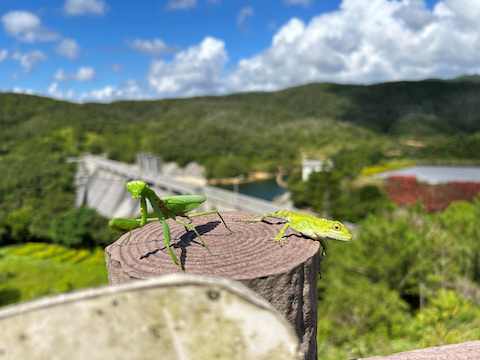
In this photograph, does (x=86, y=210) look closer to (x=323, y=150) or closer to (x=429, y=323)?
(x=429, y=323)

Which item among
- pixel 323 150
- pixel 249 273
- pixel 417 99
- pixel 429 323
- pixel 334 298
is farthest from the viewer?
pixel 417 99

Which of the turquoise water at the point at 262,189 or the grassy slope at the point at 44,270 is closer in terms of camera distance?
the grassy slope at the point at 44,270

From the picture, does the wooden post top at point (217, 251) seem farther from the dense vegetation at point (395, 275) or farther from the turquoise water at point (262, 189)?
the turquoise water at point (262, 189)

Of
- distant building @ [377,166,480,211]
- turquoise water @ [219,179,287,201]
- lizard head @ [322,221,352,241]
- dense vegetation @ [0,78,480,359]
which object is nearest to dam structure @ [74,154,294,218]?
dense vegetation @ [0,78,480,359]

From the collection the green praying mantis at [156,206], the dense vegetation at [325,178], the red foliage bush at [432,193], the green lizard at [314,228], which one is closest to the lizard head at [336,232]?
the green lizard at [314,228]

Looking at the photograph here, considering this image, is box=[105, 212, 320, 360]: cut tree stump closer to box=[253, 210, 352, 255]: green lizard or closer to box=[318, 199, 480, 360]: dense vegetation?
box=[253, 210, 352, 255]: green lizard

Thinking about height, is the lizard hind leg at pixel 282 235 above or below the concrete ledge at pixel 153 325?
below

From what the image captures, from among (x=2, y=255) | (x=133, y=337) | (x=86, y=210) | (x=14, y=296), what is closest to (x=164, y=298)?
(x=133, y=337)
